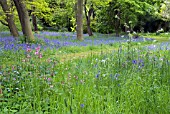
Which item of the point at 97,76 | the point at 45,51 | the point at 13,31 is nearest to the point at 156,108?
the point at 97,76

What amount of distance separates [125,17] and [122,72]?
18.3 m

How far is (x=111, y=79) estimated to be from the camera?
4227 mm

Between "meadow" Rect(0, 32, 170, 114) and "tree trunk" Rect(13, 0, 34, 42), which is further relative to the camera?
"tree trunk" Rect(13, 0, 34, 42)

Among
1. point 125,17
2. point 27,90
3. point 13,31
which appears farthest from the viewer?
point 125,17

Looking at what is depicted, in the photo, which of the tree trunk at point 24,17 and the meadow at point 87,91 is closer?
the meadow at point 87,91

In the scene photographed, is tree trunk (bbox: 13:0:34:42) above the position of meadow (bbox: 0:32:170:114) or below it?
above

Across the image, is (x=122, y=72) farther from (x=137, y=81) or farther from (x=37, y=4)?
(x=37, y=4)

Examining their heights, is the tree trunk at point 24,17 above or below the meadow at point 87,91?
above

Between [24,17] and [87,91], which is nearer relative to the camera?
[87,91]

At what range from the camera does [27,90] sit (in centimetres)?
379

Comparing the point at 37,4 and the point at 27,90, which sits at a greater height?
the point at 37,4

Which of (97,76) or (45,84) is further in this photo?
(97,76)

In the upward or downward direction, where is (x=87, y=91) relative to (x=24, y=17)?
downward

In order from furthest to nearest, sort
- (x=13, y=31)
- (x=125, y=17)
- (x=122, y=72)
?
1. (x=125, y=17)
2. (x=13, y=31)
3. (x=122, y=72)
